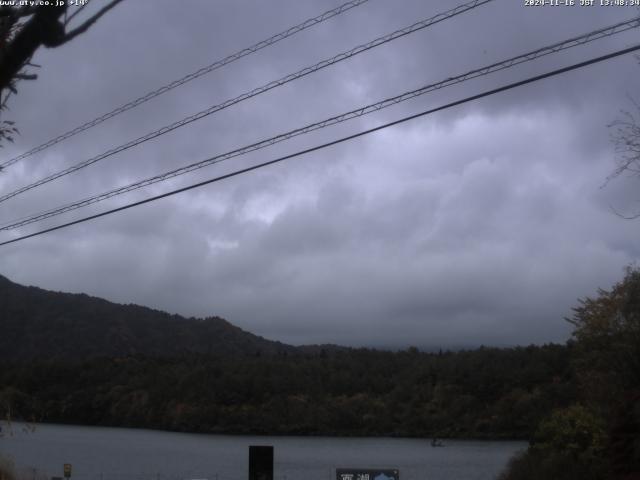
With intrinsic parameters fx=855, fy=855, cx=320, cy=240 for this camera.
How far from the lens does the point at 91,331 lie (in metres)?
130

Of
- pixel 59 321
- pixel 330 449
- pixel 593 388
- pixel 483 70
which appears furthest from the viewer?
→ pixel 59 321

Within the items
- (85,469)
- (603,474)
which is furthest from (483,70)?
(85,469)

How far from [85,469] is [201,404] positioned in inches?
1862

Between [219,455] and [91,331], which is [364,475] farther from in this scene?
[91,331]

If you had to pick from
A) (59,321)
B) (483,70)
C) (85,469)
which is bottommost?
(85,469)

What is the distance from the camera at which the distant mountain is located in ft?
335

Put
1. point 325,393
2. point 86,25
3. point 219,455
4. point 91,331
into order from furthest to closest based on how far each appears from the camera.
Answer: point 91,331 < point 325,393 < point 219,455 < point 86,25

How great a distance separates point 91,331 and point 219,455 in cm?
6695

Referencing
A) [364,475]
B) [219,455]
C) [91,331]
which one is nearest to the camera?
[364,475]

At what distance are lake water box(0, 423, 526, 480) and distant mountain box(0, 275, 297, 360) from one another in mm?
13178

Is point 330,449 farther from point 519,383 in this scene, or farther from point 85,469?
point 85,469

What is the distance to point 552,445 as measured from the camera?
33.0 meters

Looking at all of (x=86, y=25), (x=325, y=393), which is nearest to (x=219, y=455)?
(x=325, y=393)

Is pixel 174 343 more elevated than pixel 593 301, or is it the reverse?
pixel 174 343
